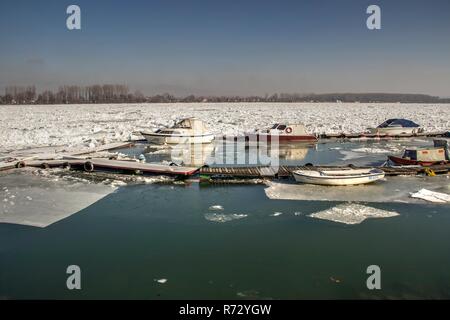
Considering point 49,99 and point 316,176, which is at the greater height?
point 49,99

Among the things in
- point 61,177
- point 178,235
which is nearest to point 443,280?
point 178,235

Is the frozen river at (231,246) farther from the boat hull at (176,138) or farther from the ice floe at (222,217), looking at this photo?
the boat hull at (176,138)

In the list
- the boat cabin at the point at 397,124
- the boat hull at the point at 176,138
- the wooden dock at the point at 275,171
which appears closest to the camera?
the wooden dock at the point at 275,171

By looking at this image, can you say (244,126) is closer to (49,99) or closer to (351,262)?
(351,262)

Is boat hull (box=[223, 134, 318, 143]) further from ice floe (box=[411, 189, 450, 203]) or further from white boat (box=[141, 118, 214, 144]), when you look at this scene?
ice floe (box=[411, 189, 450, 203])

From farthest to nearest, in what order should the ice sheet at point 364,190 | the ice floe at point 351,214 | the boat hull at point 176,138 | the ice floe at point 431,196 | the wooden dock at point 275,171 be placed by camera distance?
the boat hull at point 176,138
the wooden dock at point 275,171
the ice sheet at point 364,190
the ice floe at point 431,196
the ice floe at point 351,214

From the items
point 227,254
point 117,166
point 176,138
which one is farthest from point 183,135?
point 227,254

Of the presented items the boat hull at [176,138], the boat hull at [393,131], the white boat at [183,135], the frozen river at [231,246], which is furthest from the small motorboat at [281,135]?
the frozen river at [231,246]
